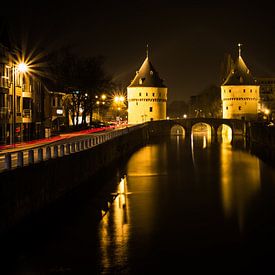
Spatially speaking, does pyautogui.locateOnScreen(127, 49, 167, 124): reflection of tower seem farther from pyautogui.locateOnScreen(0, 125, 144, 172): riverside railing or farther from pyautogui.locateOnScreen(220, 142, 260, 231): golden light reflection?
pyautogui.locateOnScreen(0, 125, 144, 172): riverside railing

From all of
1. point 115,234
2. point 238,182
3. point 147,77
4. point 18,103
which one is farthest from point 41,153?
point 147,77

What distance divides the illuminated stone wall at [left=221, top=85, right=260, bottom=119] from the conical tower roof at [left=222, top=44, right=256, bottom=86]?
0.75 metres

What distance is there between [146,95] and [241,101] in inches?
619

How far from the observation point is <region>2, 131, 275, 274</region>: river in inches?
653

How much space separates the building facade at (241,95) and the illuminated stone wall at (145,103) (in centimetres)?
1067

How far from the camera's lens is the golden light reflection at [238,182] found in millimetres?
25297

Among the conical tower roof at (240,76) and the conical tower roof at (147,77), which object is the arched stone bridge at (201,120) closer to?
the conical tower roof at (147,77)

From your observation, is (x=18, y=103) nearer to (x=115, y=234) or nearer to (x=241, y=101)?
(x=115, y=234)

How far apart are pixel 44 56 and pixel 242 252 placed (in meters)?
43.2

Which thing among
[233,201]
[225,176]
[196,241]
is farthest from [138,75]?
[196,241]

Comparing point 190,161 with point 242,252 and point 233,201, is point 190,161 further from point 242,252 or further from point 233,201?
point 242,252

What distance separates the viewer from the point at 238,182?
112 ft

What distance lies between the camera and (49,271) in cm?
1588

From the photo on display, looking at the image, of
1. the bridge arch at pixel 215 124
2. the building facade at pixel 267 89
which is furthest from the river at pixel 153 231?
the building facade at pixel 267 89
